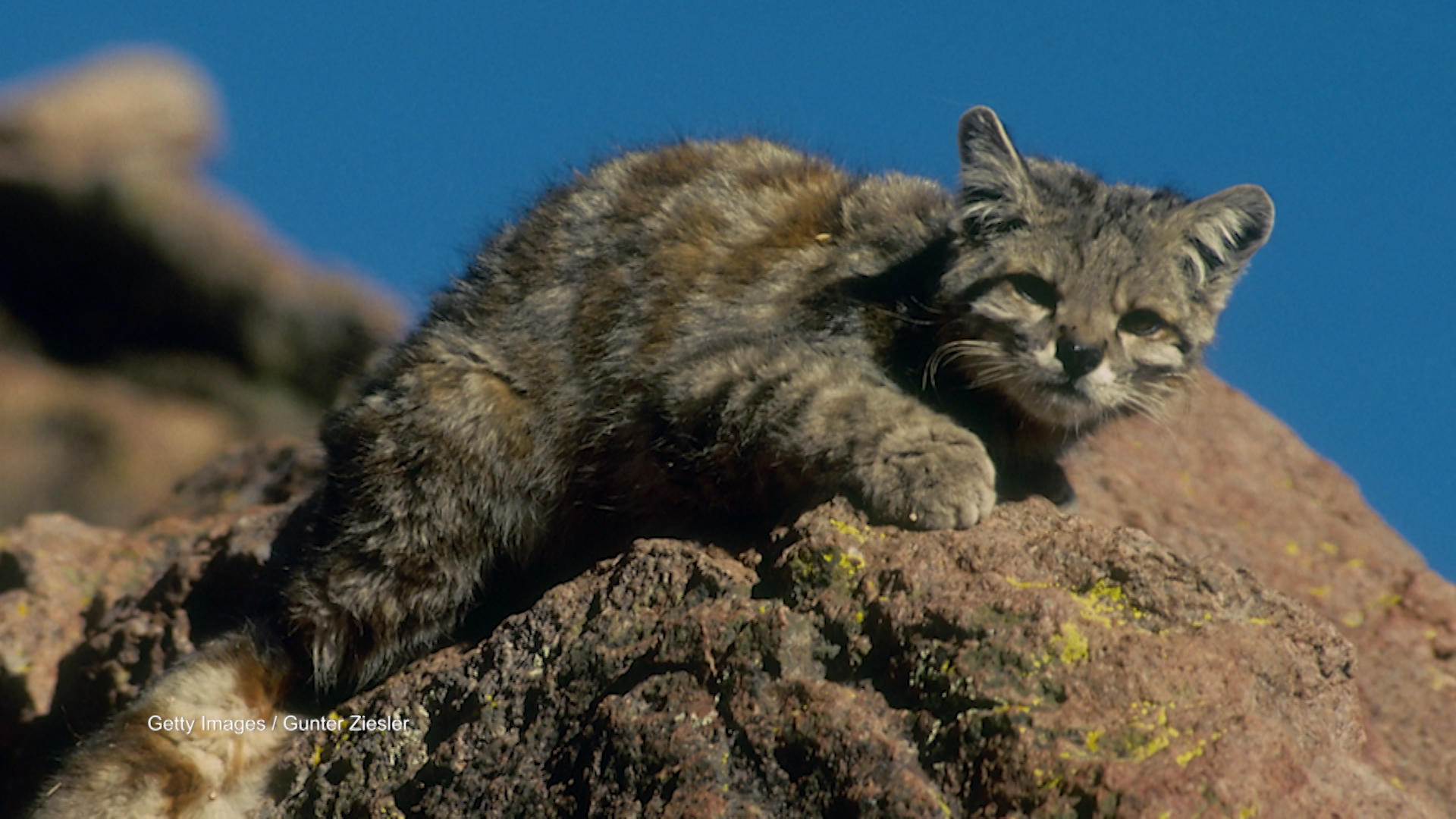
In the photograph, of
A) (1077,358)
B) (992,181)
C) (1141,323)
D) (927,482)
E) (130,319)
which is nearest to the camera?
(927,482)

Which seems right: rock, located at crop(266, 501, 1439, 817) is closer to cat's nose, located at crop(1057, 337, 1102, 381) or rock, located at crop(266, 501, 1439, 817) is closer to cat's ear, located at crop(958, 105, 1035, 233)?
cat's nose, located at crop(1057, 337, 1102, 381)

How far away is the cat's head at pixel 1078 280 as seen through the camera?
4.80m

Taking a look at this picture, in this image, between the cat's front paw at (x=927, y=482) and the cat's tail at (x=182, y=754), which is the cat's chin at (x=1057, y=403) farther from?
the cat's tail at (x=182, y=754)

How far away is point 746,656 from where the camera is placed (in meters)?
3.78

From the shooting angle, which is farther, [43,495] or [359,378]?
[43,495]

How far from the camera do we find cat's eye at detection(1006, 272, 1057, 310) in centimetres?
490

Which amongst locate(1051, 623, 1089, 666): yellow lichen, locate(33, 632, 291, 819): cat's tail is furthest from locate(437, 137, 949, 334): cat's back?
locate(1051, 623, 1089, 666): yellow lichen

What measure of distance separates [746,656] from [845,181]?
2573mm

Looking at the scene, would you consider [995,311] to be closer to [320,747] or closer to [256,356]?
[320,747]

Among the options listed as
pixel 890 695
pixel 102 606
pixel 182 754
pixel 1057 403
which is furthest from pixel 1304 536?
pixel 102 606

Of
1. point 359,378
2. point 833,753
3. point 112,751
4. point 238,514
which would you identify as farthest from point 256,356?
point 833,753

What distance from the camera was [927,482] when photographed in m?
4.15

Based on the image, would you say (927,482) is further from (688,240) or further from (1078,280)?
(688,240)

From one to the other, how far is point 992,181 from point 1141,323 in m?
0.72
